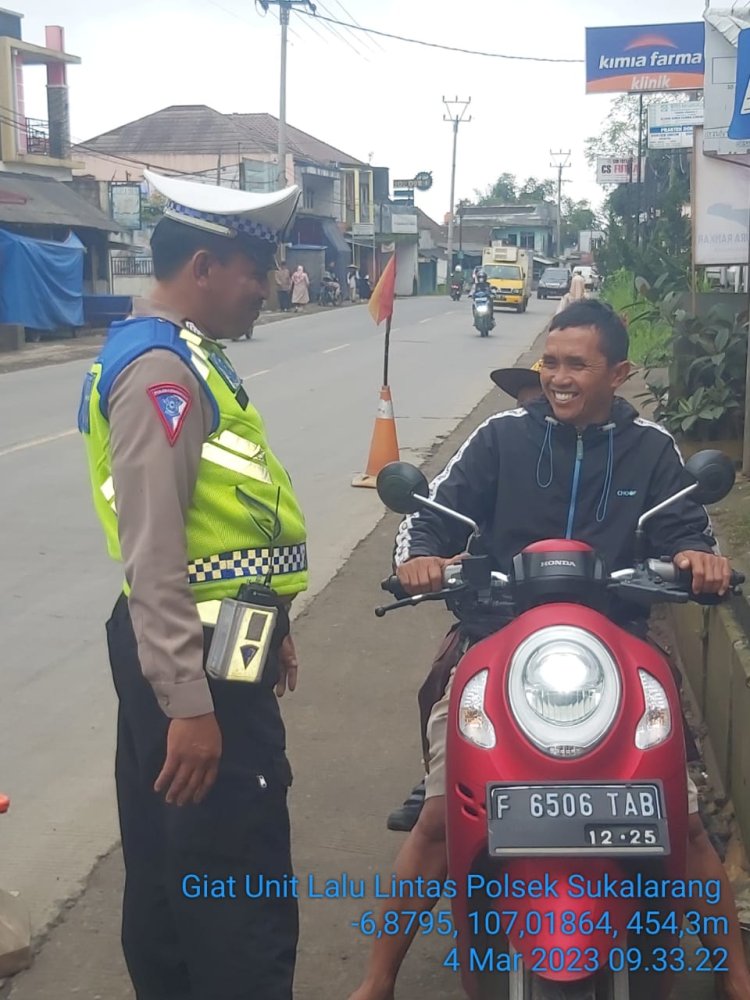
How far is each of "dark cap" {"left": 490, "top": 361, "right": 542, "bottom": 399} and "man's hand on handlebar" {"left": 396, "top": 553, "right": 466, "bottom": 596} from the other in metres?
1.40

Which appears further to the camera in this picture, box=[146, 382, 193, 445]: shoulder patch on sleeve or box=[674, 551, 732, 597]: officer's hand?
box=[674, 551, 732, 597]: officer's hand

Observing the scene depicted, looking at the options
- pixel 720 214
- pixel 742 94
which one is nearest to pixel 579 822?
pixel 742 94

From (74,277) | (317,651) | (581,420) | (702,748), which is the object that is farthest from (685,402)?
(74,277)

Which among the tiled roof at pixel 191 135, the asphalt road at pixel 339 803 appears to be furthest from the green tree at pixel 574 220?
the asphalt road at pixel 339 803

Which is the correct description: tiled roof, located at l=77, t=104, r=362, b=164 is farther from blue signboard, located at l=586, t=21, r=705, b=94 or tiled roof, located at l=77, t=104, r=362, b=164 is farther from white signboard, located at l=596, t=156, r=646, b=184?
blue signboard, located at l=586, t=21, r=705, b=94

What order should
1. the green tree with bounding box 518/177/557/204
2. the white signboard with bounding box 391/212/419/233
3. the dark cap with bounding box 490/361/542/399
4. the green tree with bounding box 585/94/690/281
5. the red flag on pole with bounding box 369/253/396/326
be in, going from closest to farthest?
the dark cap with bounding box 490/361/542/399
the red flag on pole with bounding box 369/253/396/326
the green tree with bounding box 585/94/690/281
the white signboard with bounding box 391/212/419/233
the green tree with bounding box 518/177/557/204

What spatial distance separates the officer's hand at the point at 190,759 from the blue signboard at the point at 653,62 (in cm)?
2146

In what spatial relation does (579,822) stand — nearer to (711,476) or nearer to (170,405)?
(711,476)

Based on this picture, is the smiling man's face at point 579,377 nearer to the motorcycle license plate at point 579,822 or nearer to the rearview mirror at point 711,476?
the rearview mirror at point 711,476

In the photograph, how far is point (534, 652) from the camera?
85.8 inches

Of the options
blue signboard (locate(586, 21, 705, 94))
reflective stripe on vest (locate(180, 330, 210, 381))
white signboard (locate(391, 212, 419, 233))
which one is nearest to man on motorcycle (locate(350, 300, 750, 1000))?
reflective stripe on vest (locate(180, 330, 210, 381))

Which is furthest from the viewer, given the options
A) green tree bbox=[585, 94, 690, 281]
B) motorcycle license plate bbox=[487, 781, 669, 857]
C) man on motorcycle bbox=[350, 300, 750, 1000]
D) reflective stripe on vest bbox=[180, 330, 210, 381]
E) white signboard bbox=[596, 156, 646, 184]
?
white signboard bbox=[596, 156, 646, 184]

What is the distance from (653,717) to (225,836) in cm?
86

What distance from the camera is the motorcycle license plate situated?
2.03m
